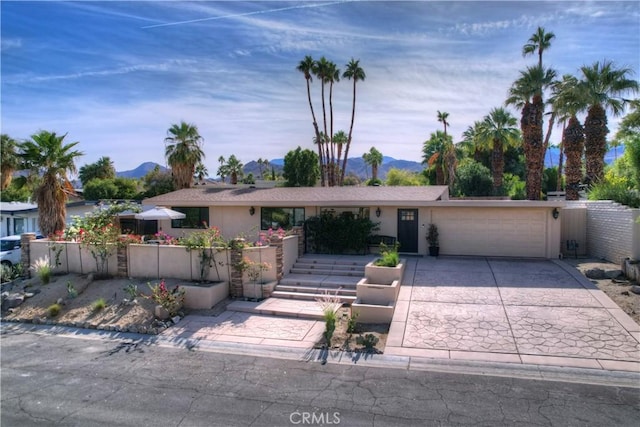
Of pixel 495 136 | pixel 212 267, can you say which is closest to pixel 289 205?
pixel 212 267

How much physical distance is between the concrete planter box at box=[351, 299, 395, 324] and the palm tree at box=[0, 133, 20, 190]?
28730 millimetres

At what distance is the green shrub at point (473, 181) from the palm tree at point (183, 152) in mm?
22039

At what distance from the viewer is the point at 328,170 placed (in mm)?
45938

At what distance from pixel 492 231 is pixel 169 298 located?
40.4 feet

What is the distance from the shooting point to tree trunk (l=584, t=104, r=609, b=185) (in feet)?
70.3

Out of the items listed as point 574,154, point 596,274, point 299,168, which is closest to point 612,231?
point 596,274

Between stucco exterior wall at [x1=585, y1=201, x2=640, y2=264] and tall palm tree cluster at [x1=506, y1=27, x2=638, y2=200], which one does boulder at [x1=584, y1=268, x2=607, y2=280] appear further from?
A: tall palm tree cluster at [x1=506, y1=27, x2=638, y2=200]

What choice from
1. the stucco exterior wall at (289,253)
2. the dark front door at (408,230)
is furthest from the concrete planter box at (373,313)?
the dark front door at (408,230)

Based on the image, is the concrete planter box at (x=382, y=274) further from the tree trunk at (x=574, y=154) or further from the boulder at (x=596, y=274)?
the tree trunk at (x=574, y=154)

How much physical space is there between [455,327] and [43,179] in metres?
17.1

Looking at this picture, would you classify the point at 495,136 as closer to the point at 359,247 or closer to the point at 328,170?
the point at 328,170

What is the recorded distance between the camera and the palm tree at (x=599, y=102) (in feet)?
69.1

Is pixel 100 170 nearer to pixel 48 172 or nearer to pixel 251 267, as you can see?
pixel 48 172

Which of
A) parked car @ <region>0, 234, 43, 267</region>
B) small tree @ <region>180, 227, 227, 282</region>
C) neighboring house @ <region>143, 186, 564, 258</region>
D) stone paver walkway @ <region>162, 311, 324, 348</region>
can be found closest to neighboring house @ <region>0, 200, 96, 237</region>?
parked car @ <region>0, 234, 43, 267</region>
